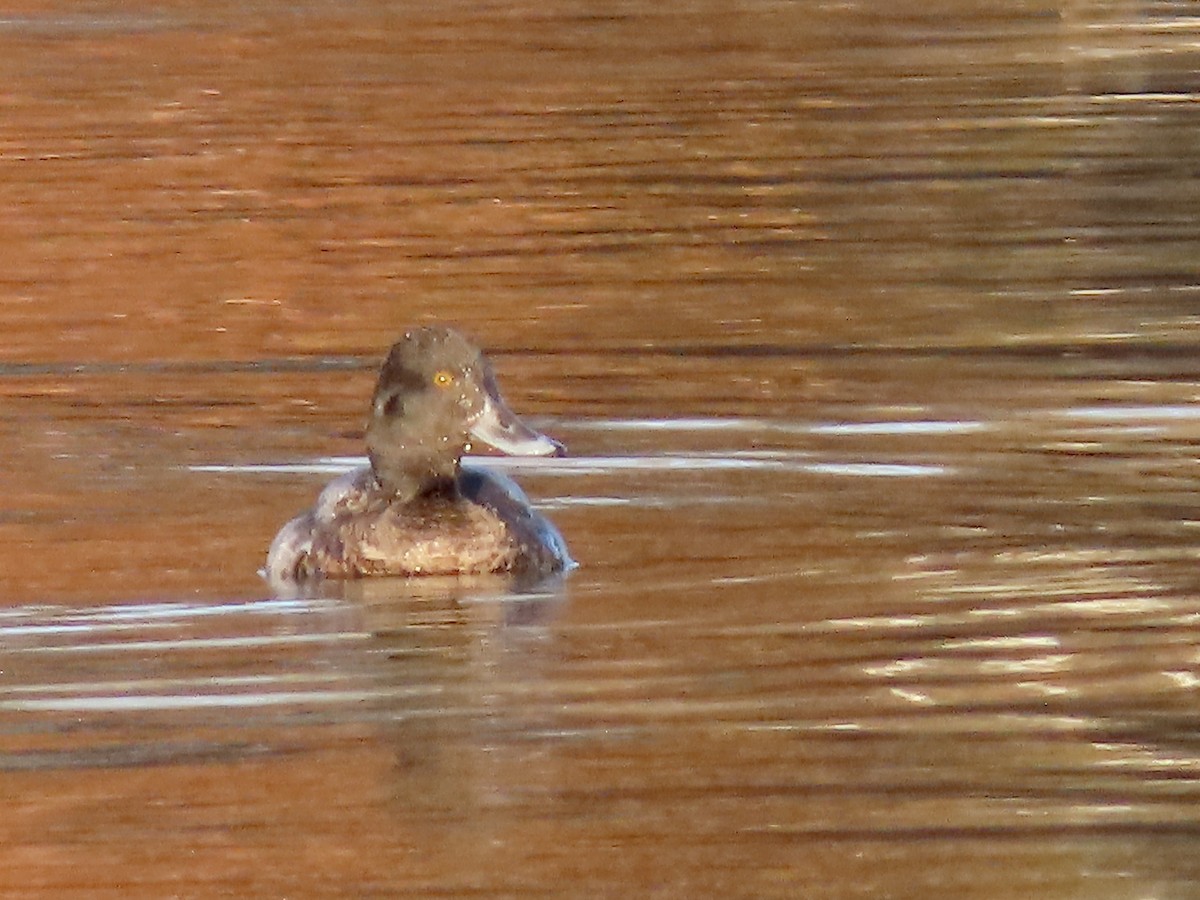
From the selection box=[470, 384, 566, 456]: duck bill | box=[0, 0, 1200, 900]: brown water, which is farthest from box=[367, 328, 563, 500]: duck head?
box=[0, 0, 1200, 900]: brown water

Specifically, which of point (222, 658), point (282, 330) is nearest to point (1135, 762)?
point (222, 658)

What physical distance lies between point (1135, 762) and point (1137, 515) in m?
2.60

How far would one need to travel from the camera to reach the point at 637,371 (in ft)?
41.0

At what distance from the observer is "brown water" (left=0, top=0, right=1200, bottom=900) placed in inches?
270

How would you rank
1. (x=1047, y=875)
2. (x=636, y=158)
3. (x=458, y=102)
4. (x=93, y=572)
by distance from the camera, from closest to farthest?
(x=1047, y=875), (x=93, y=572), (x=636, y=158), (x=458, y=102)

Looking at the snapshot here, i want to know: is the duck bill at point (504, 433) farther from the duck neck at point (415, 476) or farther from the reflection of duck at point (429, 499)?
the duck neck at point (415, 476)

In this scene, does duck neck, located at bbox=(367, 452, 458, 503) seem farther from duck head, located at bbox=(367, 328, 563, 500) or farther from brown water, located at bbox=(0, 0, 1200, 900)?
brown water, located at bbox=(0, 0, 1200, 900)

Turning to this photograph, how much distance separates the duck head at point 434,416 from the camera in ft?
31.4

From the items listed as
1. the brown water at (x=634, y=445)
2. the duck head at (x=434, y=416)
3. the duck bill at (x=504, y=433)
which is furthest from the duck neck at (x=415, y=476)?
the brown water at (x=634, y=445)

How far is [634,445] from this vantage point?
11031 mm

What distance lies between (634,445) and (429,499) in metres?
1.52

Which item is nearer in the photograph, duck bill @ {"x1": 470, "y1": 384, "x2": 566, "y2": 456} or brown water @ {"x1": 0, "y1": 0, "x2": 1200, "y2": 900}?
brown water @ {"x1": 0, "y1": 0, "x2": 1200, "y2": 900}

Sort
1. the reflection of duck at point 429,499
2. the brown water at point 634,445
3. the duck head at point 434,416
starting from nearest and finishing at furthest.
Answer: the brown water at point 634,445 → the reflection of duck at point 429,499 → the duck head at point 434,416

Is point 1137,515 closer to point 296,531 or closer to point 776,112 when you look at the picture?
point 296,531
